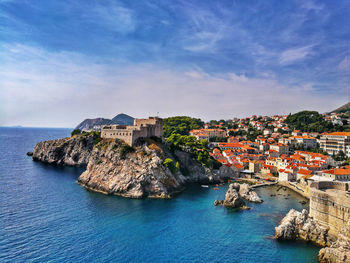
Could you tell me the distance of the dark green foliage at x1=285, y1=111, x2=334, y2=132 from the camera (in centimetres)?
9638

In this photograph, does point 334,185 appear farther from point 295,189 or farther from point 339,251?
point 295,189

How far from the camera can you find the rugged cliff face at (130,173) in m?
41.3

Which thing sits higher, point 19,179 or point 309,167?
point 309,167

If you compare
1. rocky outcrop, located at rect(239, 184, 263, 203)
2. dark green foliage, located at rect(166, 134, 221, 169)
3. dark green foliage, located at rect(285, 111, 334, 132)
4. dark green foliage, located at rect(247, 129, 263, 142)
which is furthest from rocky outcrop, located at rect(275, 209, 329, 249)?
dark green foliage, located at rect(285, 111, 334, 132)

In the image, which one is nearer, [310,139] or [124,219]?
[124,219]

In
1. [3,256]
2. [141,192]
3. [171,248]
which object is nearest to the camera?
[3,256]

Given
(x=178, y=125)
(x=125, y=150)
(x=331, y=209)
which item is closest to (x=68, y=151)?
(x=125, y=150)

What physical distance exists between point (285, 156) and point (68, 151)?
6369cm

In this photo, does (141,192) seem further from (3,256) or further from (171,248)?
(3,256)

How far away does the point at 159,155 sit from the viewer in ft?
154

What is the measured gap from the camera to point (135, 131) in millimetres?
48031

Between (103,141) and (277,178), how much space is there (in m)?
40.0

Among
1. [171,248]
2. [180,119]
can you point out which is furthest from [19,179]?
[180,119]

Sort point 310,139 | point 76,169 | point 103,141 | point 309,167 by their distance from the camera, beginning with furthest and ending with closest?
1. point 310,139
2. point 76,169
3. point 309,167
4. point 103,141
